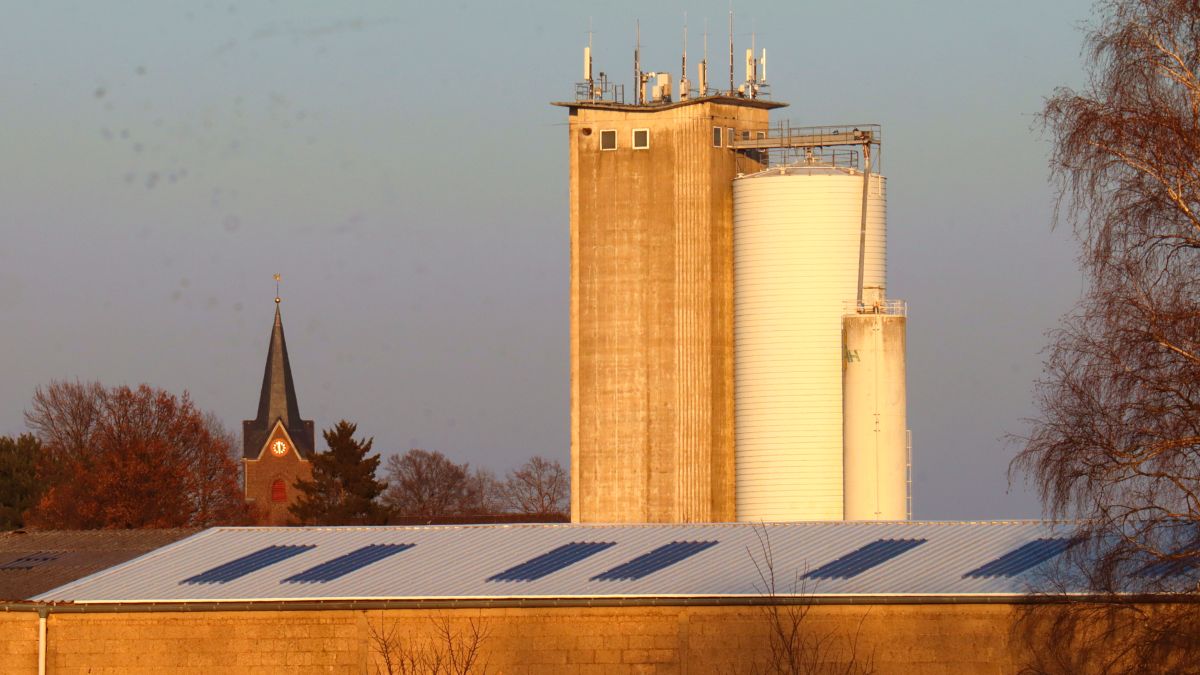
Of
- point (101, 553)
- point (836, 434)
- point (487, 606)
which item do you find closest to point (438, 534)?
point (487, 606)

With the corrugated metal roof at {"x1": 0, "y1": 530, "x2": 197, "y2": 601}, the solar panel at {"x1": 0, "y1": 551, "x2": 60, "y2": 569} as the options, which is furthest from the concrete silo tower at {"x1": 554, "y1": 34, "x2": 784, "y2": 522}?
the solar panel at {"x1": 0, "y1": 551, "x2": 60, "y2": 569}

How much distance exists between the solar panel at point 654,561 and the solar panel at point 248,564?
8349 millimetres

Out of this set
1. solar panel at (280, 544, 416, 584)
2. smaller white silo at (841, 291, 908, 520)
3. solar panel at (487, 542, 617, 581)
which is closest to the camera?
solar panel at (487, 542, 617, 581)

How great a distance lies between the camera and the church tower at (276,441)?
129m

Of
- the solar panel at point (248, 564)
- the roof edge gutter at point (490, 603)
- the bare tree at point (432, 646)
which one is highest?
the solar panel at point (248, 564)

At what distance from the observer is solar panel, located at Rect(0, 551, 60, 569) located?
180 feet

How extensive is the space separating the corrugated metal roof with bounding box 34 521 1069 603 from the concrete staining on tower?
1958 cm

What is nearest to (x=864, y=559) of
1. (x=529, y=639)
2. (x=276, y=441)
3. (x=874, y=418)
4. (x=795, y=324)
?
(x=529, y=639)

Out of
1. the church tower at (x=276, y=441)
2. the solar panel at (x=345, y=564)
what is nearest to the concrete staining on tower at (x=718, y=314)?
the solar panel at (x=345, y=564)

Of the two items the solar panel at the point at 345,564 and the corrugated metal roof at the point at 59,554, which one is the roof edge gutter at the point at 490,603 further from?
the corrugated metal roof at the point at 59,554

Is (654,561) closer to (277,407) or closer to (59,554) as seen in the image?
(59,554)

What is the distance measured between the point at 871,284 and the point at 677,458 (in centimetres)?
955

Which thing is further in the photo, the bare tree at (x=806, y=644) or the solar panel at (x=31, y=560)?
the solar panel at (x=31, y=560)

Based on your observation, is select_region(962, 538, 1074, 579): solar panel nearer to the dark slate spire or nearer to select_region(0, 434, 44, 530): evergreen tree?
select_region(0, 434, 44, 530): evergreen tree
